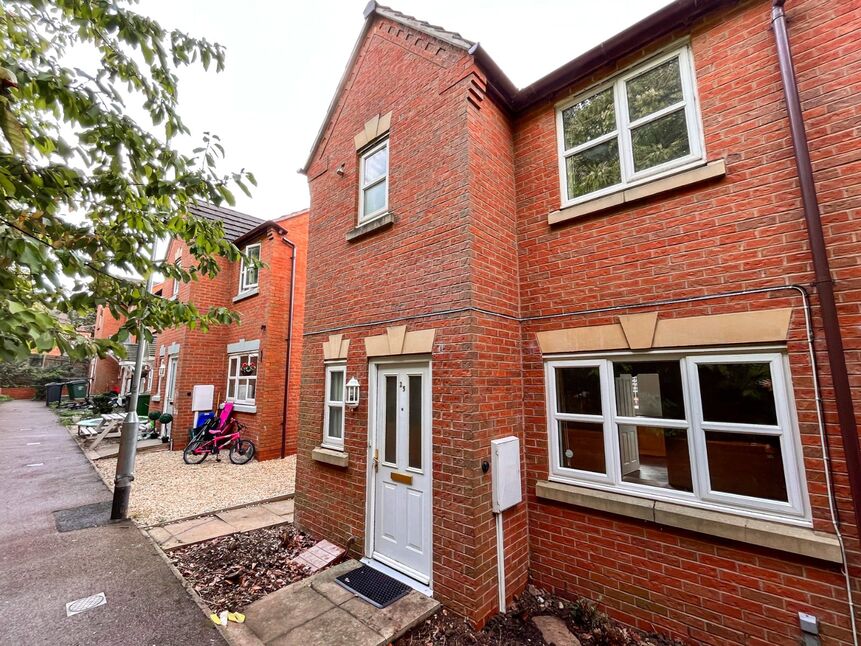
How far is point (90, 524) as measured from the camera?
6176 millimetres

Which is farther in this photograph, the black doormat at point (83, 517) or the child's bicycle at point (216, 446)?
the child's bicycle at point (216, 446)

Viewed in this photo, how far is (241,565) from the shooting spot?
196 inches

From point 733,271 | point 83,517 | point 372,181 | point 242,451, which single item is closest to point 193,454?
point 242,451

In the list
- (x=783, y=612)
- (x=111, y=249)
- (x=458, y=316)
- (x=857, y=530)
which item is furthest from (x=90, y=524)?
(x=857, y=530)

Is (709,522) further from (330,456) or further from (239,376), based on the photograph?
(239,376)

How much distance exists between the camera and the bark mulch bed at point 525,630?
3.61 m

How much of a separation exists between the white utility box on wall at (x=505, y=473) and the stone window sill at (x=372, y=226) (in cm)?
314

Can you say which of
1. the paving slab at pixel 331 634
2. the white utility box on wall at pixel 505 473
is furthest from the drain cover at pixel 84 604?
the white utility box on wall at pixel 505 473

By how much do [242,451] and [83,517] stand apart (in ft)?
14.2

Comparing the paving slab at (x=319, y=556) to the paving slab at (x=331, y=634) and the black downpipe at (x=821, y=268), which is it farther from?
the black downpipe at (x=821, y=268)

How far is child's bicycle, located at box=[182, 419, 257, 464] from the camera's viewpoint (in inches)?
414

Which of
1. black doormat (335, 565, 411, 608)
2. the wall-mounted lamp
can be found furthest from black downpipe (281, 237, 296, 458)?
black doormat (335, 565, 411, 608)

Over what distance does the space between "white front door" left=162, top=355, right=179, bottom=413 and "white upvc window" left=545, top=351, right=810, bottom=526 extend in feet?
44.1

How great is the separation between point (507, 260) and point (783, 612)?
4.04m
